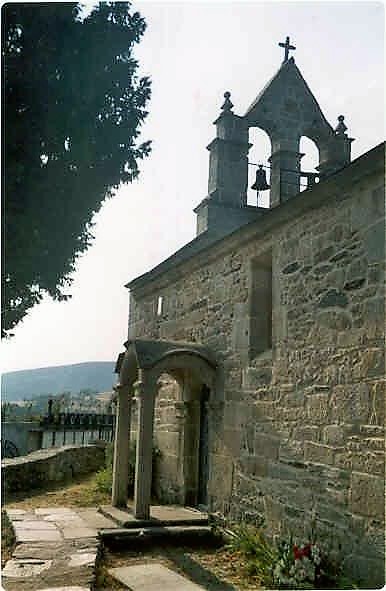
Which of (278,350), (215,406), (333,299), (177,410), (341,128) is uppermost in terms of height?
(341,128)

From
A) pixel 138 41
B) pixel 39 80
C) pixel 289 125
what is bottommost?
pixel 39 80

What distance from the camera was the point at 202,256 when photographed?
9.40m

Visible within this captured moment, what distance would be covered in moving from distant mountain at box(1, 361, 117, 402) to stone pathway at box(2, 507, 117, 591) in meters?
56.0

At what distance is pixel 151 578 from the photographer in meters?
6.07

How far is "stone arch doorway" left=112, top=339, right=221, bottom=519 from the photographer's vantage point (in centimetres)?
811

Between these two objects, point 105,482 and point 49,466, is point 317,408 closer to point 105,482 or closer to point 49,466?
point 105,482

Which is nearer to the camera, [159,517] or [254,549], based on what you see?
[254,549]

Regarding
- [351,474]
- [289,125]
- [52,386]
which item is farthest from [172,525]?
[52,386]

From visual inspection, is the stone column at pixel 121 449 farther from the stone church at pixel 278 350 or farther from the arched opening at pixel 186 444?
the arched opening at pixel 186 444

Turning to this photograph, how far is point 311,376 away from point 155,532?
3.00 meters

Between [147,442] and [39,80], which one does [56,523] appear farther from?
[39,80]

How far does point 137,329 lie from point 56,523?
5385 mm

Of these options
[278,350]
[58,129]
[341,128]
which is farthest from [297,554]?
[341,128]

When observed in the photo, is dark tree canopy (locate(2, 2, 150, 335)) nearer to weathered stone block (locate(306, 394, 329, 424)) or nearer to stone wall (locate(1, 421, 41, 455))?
weathered stone block (locate(306, 394, 329, 424))
